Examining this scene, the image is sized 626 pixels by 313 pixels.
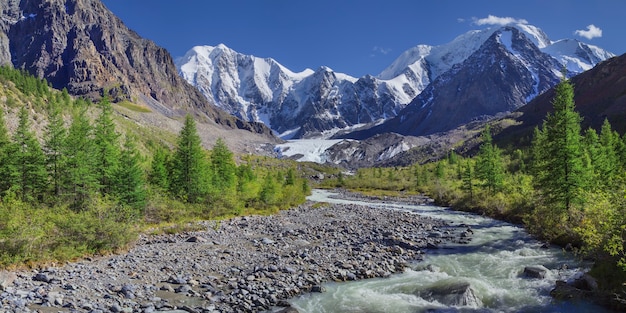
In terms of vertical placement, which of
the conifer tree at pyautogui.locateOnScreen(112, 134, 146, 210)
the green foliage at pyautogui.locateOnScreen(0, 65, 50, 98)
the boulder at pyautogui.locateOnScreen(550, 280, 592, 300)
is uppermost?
the green foliage at pyautogui.locateOnScreen(0, 65, 50, 98)

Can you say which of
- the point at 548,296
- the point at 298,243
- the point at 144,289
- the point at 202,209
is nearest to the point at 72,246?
the point at 144,289

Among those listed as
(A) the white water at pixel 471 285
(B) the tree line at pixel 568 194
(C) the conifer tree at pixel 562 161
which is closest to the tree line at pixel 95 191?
(A) the white water at pixel 471 285

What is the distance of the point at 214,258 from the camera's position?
2480cm

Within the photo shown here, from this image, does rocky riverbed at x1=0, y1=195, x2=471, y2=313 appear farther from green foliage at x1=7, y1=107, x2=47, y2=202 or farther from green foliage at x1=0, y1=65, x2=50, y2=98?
green foliage at x1=0, y1=65, x2=50, y2=98

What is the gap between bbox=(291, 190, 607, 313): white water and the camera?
18.0m

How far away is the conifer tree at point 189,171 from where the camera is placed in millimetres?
45812

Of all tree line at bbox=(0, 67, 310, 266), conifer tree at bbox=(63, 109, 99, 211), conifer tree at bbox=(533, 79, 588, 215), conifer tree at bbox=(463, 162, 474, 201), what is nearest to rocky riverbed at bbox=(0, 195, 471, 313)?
tree line at bbox=(0, 67, 310, 266)

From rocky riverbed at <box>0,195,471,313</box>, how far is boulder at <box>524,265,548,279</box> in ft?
21.8

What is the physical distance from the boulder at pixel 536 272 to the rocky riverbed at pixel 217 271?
6636 millimetres

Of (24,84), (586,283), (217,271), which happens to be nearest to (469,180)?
(586,283)

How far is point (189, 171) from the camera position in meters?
46.8

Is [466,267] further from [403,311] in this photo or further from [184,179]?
[184,179]

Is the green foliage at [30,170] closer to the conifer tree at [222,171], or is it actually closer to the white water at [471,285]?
the conifer tree at [222,171]

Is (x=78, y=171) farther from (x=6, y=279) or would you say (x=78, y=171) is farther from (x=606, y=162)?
(x=606, y=162)
